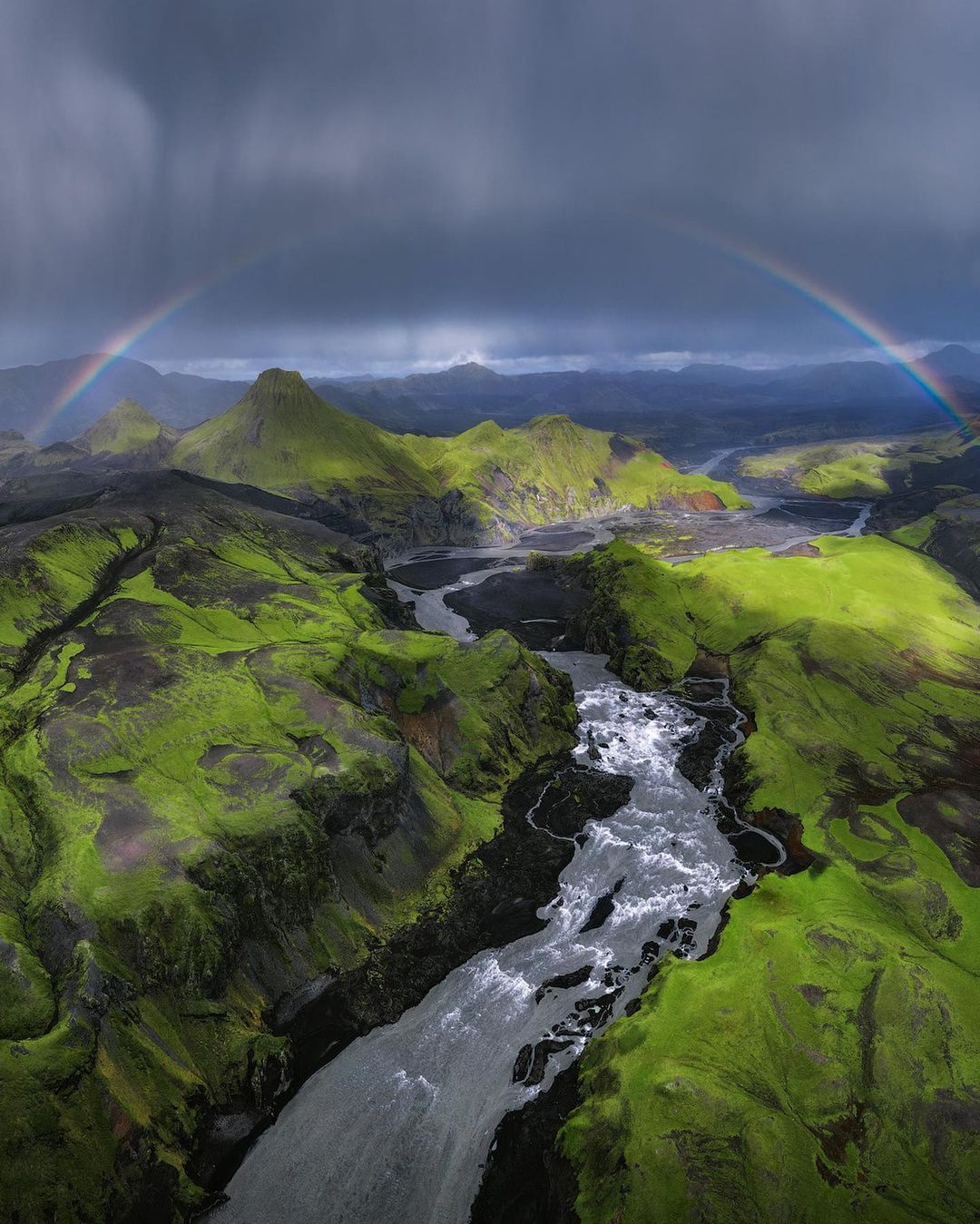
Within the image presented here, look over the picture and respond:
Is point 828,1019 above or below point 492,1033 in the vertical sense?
above

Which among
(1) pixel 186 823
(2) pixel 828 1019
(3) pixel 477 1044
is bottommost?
(3) pixel 477 1044

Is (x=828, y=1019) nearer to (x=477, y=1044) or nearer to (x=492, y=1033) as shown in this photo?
(x=492, y=1033)

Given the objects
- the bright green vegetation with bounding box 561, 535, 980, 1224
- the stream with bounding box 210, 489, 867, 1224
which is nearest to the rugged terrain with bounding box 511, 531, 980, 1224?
the bright green vegetation with bounding box 561, 535, 980, 1224

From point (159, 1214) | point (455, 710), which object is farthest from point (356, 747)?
point (159, 1214)

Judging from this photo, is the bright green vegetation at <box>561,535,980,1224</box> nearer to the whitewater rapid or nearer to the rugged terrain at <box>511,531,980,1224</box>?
the rugged terrain at <box>511,531,980,1224</box>

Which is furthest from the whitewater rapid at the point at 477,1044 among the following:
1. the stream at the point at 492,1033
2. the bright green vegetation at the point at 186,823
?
the bright green vegetation at the point at 186,823

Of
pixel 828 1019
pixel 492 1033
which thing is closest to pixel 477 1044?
pixel 492 1033

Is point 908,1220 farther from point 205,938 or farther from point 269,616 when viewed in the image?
point 269,616
